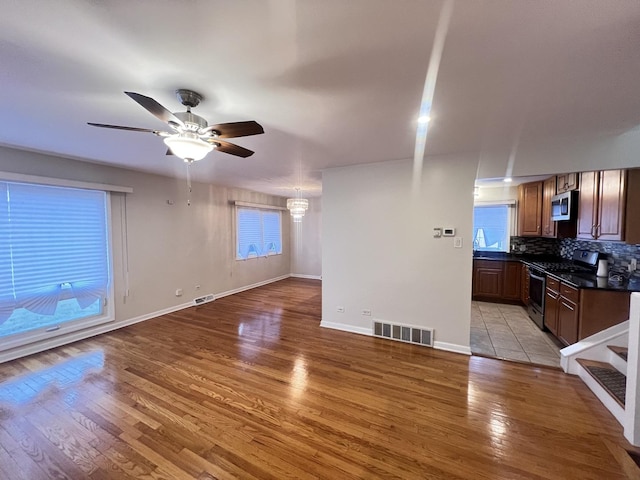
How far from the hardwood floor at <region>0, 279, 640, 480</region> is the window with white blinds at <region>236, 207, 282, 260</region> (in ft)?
10.5

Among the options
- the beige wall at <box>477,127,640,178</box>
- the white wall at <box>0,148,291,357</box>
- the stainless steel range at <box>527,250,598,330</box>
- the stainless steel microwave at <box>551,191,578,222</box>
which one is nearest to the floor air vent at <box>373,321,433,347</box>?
the stainless steel range at <box>527,250,598,330</box>

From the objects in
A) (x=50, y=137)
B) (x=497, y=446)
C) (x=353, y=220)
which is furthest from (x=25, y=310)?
(x=497, y=446)

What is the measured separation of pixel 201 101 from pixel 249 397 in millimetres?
2511

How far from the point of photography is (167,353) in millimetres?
3148

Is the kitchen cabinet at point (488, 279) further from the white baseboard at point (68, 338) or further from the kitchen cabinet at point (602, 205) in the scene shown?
the white baseboard at point (68, 338)

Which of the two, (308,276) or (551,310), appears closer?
(551,310)

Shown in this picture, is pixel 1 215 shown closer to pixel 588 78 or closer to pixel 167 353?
pixel 167 353

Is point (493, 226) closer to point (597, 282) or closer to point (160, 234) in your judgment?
point (597, 282)

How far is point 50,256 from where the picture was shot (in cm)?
329

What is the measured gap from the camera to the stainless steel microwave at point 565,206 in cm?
373

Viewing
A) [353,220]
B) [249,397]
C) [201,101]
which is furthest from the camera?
[353,220]

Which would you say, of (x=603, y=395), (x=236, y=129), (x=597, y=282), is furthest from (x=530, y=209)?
(x=236, y=129)

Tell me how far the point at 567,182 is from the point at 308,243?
5.76 metres

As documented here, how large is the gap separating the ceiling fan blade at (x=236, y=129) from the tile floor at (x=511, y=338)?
11.5 feet
